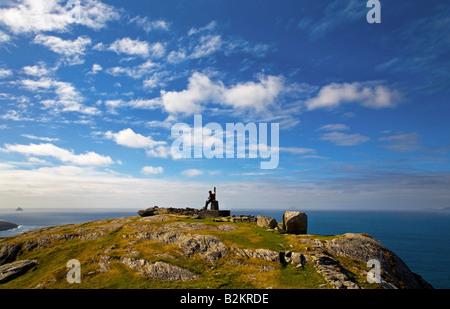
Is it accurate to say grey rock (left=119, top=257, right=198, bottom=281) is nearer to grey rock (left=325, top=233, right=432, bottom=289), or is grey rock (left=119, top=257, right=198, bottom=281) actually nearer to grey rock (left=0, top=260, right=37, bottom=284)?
grey rock (left=0, top=260, right=37, bottom=284)

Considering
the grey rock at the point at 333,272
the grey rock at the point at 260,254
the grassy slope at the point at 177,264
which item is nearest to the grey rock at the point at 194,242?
the grassy slope at the point at 177,264

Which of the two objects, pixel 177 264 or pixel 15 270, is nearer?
pixel 177 264

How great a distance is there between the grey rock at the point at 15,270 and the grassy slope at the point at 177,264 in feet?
2.34

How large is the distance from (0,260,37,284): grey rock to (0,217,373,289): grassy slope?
28.0 inches

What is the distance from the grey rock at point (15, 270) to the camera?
22.6 metres

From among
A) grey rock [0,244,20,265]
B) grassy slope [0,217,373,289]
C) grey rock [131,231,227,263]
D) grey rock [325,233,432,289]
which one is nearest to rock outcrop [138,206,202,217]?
grassy slope [0,217,373,289]

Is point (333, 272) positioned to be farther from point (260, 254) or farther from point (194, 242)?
point (194, 242)

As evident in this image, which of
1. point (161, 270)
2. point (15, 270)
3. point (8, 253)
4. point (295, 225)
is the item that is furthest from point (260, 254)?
point (8, 253)

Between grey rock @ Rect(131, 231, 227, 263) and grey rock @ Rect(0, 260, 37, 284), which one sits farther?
grey rock @ Rect(131, 231, 227, 263)

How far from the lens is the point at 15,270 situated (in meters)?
23.3

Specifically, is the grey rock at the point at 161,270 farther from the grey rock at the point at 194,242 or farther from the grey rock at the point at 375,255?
the grey rock at the point at 375,255

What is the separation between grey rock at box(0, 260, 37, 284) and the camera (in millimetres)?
22594

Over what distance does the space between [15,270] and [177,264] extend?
53.8 feet

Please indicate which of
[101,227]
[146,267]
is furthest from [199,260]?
[101,227]
